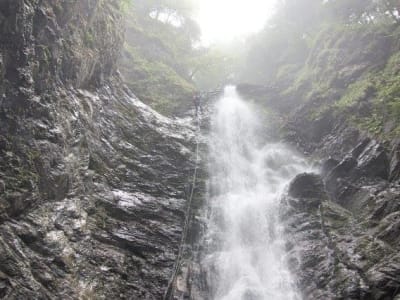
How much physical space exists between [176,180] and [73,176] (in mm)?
4017

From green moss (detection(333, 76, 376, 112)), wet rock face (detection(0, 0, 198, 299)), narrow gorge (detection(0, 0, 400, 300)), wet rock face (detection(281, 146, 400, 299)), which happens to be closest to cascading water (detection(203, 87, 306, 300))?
narrow gorge (detection(0, 0, 400, 300))

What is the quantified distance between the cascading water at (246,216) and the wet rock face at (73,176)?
1.35m

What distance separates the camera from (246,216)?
40.2ft

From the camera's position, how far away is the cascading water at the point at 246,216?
9.91 m

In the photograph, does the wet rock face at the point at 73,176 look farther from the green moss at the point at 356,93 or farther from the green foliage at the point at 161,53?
the green moss at the point at 356,93

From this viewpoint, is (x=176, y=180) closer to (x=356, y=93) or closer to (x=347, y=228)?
(x=347, y=228)

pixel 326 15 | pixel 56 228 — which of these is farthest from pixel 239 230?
pixel 326 15

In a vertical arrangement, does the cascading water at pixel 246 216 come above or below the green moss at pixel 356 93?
below

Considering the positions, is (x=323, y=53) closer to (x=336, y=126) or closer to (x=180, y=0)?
(x=336, y=126)

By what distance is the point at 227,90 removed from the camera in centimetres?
2355

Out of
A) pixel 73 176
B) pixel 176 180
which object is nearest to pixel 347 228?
pixel 176 180

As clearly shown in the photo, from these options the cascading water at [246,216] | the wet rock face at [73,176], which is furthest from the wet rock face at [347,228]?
the wet rock face at [73,176]

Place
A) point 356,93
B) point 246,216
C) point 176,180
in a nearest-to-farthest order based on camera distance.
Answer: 1. point 246,216
2. point 176,180
3. point 356,93

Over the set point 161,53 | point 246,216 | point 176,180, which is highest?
point 161,53
